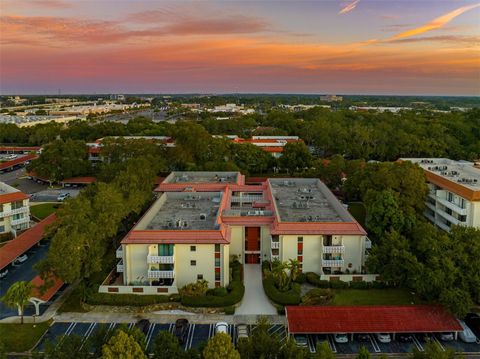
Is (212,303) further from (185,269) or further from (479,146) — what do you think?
(479,146)

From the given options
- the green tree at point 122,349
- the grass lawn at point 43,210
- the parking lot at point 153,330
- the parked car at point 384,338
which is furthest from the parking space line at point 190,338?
the grass lawn at point 43,210

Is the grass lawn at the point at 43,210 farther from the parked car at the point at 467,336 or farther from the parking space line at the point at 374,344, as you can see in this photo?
the parked car at the point at 467,336

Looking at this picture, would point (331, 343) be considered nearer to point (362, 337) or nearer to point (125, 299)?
point (362, 337)

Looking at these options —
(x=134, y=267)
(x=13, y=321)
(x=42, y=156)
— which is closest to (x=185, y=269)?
(x=134, y=267)

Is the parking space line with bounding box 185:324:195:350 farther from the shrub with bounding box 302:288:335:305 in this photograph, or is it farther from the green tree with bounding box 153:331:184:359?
the shrub with bounding box 302:288:335:305

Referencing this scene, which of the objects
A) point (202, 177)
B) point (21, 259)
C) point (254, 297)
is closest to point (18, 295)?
point (21, 259)

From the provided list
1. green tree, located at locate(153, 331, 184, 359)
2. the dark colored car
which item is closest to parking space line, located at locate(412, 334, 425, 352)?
green tree, located at locate(153, 331, 184, 359)
